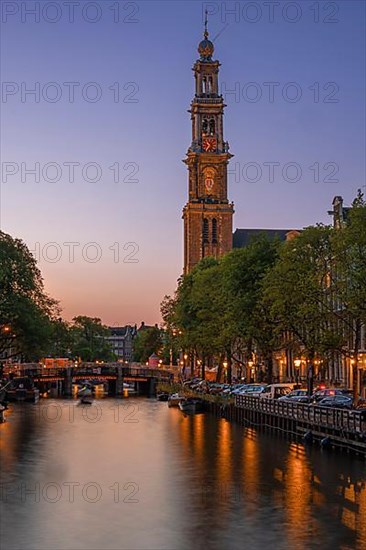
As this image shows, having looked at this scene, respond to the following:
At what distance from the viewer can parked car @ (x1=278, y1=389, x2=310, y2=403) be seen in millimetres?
75887

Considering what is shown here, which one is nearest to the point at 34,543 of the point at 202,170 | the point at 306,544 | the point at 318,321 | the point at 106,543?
the point at 106,543

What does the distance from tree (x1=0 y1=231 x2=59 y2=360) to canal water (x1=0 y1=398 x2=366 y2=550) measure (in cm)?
3481

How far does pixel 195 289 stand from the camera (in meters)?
125

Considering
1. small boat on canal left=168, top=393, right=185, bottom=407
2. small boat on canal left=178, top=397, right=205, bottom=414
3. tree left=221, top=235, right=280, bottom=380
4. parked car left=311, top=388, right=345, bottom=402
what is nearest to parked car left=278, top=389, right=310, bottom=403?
parked car left=311, top=388, right=345, bottom=402

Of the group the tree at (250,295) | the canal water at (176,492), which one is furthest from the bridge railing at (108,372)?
the canal water at (176,492)

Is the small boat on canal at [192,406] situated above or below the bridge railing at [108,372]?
below

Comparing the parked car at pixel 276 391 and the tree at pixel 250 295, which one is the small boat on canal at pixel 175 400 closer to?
the tree at pixel 250 295

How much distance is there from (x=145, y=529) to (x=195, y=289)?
8632cm

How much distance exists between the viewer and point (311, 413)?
66.0 meters

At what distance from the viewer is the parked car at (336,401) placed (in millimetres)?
69188

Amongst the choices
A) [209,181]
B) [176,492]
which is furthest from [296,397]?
[209,181]

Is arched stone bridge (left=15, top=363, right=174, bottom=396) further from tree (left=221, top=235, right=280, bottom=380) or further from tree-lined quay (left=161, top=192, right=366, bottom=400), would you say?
tree (left=221, top=235, right=280, bottom=380)

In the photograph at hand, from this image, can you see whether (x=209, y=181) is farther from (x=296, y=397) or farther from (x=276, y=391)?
(x=296, y=397)

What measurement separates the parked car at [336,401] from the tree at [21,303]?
4960 centimetres
